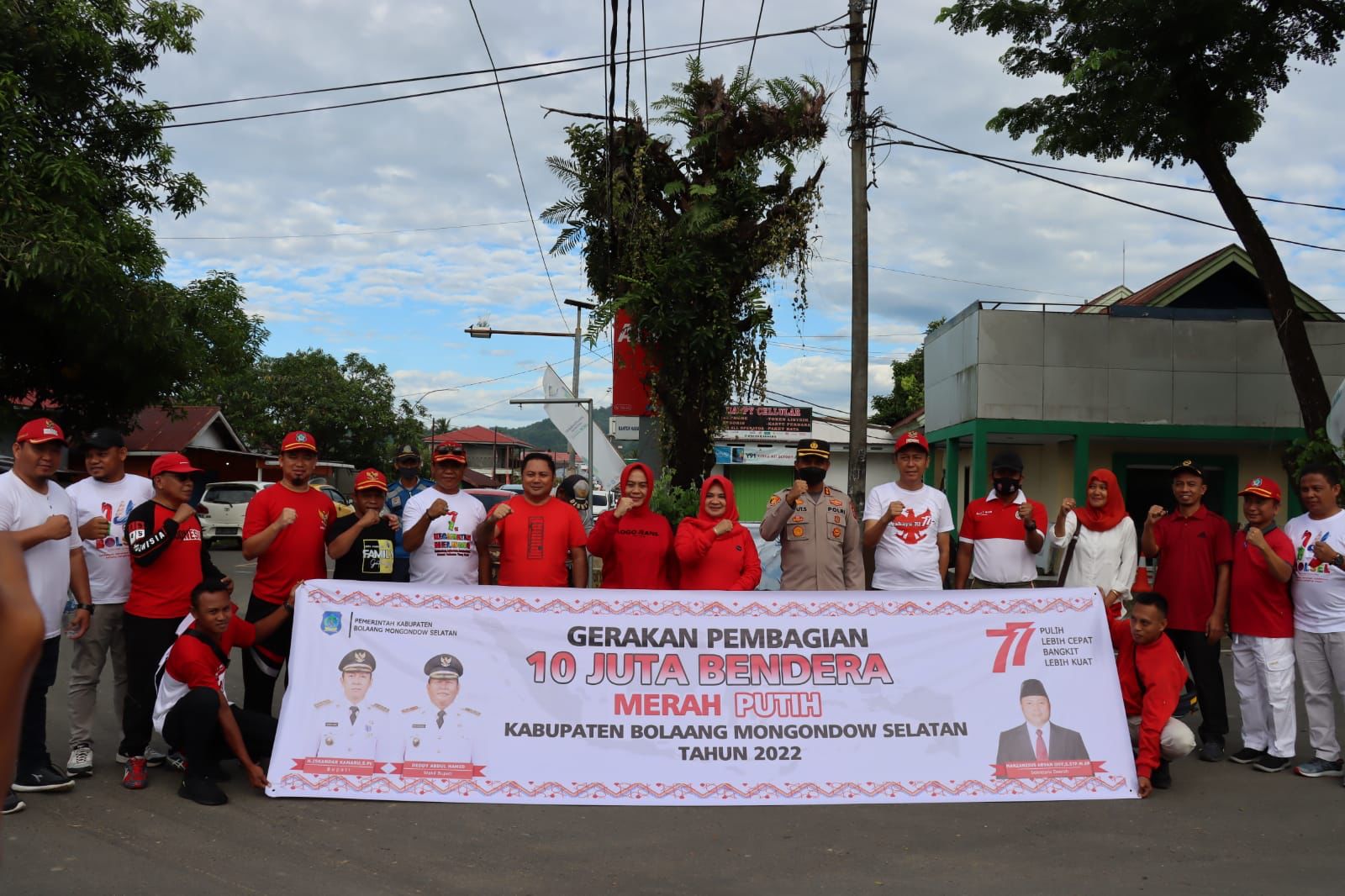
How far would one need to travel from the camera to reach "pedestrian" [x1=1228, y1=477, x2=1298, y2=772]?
631 cm

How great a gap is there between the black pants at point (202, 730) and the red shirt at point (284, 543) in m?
0.73

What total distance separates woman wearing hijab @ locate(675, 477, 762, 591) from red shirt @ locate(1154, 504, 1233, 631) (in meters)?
2.70

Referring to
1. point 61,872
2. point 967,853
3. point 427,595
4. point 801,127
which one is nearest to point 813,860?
point 967,853

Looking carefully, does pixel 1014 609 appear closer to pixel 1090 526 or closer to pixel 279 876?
pixel 1090 526

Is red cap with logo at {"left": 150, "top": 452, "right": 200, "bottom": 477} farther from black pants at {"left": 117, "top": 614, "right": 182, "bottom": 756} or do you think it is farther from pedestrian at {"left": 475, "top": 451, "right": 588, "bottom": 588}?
pedestrian at {"left": 475, "top": 451, "right": 588, "bottom": 588}

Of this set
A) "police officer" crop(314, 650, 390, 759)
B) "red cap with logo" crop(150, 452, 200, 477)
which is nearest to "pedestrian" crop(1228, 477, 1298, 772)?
"police officer" crop(314, 650, 390, 759)

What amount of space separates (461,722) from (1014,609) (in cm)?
315

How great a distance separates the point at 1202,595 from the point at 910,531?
187cm

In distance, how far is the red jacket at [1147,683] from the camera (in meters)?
5.76

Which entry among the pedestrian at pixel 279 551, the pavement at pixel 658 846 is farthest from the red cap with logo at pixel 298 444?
the pavement at pixel 658 846

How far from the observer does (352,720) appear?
5520mm

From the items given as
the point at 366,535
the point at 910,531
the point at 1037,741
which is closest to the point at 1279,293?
the point at 910,531

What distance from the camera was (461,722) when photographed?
555cm

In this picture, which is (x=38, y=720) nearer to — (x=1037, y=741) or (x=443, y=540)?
(x=443, y=540)
